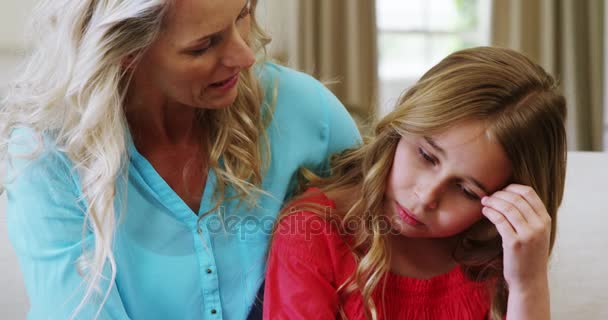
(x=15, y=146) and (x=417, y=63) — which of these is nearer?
(x=15, y=146)

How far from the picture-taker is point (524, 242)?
116 centimetres

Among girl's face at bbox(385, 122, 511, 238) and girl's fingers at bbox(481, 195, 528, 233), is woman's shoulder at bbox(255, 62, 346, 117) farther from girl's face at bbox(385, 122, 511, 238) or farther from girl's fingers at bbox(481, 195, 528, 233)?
girl's fingers at bbox(481, 195, 528, 233)

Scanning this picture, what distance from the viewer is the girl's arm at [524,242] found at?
1.16m

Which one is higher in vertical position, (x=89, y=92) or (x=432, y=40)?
(x=89, y=92)

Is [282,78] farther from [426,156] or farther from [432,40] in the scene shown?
[432,40]

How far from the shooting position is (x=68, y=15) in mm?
1175

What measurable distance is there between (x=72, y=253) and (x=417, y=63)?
3.07 m

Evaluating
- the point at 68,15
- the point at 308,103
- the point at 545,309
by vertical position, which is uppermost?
the point at 68,15

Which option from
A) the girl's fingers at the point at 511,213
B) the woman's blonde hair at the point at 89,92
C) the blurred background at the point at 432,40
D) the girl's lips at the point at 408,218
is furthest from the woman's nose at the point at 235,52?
the blurred background at the point at 432,40

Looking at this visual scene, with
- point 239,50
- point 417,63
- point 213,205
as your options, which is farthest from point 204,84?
point 417,63

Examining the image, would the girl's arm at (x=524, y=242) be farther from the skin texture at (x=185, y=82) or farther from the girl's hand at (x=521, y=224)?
the skin texture at (x=185, y=82)

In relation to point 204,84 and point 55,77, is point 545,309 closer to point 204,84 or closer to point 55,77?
point 204,84

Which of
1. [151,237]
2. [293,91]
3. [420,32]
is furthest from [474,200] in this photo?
[420,32]

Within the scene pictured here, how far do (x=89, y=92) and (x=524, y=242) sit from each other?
723mm
